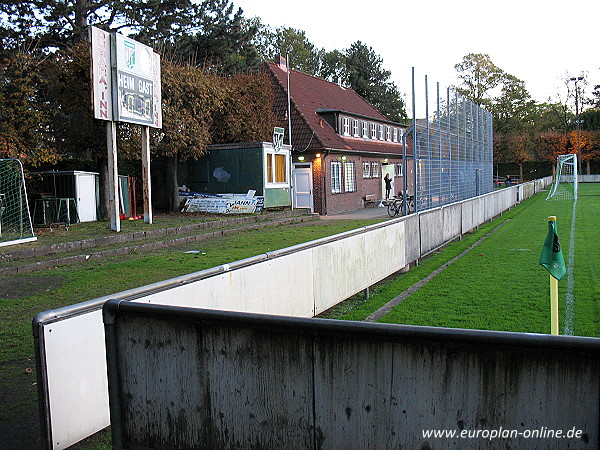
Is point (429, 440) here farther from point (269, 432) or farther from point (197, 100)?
point (197, 100)

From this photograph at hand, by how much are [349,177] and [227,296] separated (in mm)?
28900

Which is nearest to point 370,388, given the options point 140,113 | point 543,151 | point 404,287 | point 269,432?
point 269,432

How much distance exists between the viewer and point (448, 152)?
22.6 meters

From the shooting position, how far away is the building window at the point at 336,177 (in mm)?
31969

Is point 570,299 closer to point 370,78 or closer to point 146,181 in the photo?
point 146,181

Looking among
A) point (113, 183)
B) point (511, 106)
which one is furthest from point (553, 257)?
point (511, 106)

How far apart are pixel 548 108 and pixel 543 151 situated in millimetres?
15806

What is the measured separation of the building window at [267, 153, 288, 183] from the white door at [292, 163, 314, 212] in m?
2.55

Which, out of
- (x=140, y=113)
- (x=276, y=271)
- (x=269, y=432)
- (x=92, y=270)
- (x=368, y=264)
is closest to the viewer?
(x=269, y=432)

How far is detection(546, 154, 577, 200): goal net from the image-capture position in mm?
40000

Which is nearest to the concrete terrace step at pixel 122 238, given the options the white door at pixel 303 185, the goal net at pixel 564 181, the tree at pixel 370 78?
the white door at pixel 303 185

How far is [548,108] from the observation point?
296 ft

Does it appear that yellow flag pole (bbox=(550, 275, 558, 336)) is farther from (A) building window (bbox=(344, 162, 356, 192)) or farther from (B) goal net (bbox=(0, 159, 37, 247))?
(A) building window (bbox=(344, 162, 356, 192))

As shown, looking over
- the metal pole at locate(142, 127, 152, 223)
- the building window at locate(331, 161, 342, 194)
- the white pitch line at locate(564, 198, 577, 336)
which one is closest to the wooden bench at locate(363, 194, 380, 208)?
the building window at locate(331, 161, 342, 194)
